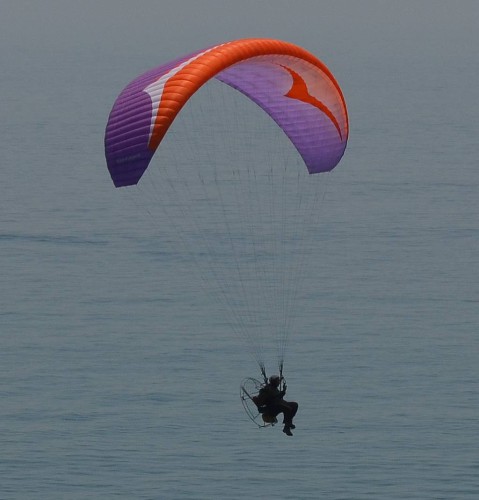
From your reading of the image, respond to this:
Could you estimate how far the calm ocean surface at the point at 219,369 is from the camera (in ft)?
207

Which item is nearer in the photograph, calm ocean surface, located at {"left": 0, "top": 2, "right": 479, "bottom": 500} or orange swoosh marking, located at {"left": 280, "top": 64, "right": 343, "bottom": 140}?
orange swoosh marking, located at {"left": 280, "top": 64, "right": 343, "bottom": 140}

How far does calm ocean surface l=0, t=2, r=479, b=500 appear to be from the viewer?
63.0m

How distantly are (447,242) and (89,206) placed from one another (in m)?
29.7

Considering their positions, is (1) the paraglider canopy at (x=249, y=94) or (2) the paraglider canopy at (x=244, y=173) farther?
(2) the paraglider canopy at (x=244, y=173)

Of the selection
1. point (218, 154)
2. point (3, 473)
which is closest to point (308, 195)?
point (218, 154)

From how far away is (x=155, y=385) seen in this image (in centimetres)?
7344

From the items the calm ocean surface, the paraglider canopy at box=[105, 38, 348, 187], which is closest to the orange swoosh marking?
the paraglider canopy at box=[105, 38, 348, 187]

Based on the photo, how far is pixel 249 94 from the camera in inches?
1754

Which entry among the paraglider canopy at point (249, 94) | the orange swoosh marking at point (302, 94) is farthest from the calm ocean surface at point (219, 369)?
the orange swoosh marking at point (302, 94)

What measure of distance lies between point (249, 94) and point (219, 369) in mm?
32314

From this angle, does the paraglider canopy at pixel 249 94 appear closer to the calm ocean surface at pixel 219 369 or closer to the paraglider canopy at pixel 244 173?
the paraglider canopy at pixel 244 173

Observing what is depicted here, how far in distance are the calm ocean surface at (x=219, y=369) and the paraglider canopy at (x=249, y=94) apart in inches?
782

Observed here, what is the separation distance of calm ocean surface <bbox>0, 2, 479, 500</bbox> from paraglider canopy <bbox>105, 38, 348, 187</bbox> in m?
19.9

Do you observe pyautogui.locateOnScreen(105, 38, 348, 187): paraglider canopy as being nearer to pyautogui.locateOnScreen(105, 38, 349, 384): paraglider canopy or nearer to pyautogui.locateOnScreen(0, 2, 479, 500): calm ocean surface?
pyautogui.locateOnScreen(105, 38, 349, 384): paraglider canopy
